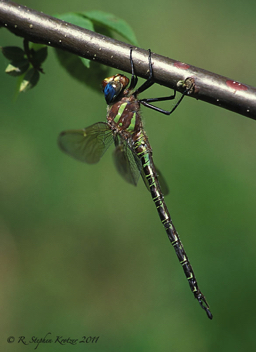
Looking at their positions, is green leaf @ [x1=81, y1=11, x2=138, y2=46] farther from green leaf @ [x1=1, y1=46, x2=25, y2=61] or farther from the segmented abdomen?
the segmented abdomen

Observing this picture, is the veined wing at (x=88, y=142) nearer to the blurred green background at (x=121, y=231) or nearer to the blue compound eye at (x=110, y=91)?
the blue compound eye at (x=110, y=91)

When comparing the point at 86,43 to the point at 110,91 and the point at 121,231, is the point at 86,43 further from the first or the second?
the point at 121,231

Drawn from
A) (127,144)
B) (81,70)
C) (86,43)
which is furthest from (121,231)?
(86,43)

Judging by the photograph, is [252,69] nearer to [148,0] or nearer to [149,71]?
[148,0]

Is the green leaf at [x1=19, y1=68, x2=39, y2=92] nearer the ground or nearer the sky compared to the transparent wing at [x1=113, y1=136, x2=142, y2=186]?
nearer the sky

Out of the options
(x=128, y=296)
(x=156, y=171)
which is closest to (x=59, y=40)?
(x=156, y=171)

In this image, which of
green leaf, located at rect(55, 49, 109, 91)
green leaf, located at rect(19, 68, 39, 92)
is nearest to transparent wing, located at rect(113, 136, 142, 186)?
green leaf, located at rect(55, 49, 109, 91)

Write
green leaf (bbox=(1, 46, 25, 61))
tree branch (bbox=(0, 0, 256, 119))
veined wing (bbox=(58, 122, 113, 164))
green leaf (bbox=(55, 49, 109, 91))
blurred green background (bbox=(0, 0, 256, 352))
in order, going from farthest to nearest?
blurred green background (bbox=(0, 0, 256, 352)), veined wing (bbox=(58, 122, 113, 164)), green leaf (bbox=(55, 49, 109, 91)), green leaf (bbox=(1, 46, 25, 61)), tree branch (bbox=(0, 0, 256, 119))

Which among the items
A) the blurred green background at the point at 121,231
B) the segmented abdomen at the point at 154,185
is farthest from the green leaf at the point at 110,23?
the blurred green background at the point at 121,231
